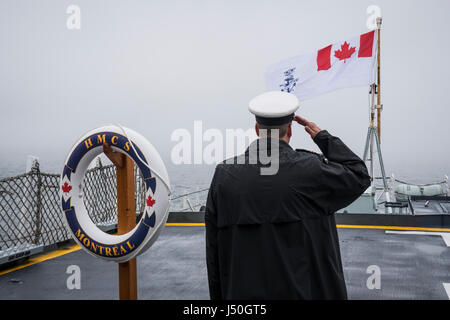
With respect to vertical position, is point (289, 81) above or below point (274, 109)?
above

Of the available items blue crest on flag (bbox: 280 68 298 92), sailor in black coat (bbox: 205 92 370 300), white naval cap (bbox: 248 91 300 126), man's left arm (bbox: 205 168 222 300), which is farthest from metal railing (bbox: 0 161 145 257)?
blue crest on flag (bbox: 280 68 298 92)

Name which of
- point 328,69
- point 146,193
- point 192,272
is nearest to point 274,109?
point 146,193

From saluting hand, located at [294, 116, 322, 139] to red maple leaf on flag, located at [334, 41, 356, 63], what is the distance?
11.3 m

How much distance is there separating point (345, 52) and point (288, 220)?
11.7 m

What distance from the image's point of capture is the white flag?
12.2m

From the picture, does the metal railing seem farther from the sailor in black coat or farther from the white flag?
the white flag

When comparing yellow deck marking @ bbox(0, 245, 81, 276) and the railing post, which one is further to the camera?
the railing post

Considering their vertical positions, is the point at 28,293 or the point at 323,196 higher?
the point at 323,196

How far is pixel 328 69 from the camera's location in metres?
12.9

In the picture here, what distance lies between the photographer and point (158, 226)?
2.70m

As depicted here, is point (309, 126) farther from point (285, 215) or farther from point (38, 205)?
point (38, 205)
